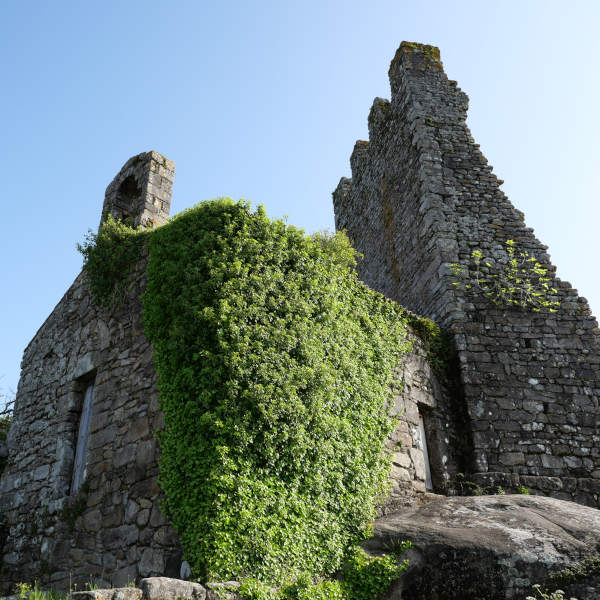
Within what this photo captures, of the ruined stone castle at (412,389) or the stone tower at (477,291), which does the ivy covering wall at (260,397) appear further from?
the stone tower at (477,291)

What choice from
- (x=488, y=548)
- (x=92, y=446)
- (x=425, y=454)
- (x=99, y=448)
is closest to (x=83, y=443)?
(x=92, y=446)

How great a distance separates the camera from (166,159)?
8.85 meters

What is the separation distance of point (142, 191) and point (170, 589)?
5.89m

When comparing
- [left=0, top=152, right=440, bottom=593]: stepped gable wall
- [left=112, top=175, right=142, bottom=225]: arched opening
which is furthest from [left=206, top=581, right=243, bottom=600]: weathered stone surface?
[left=112, top=175, right=142, bottom=225]: arched opening

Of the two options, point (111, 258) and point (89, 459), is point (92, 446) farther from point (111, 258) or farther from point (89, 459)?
point (111, 258)

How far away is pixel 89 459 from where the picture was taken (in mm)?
6734

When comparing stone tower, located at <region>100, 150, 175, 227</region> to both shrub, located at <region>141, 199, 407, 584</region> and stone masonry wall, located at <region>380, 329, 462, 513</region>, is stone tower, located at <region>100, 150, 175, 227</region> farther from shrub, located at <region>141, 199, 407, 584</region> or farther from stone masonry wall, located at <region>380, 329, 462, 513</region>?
stone masonry wall, located at <region>380, 329, 462, 513</region>

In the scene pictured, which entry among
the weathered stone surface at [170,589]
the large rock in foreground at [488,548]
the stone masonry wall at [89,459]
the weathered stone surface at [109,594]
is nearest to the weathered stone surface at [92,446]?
the stone masonry wall at [89,459]

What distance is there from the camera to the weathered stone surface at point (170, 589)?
3.95 meters

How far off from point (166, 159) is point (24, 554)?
5.71 metres

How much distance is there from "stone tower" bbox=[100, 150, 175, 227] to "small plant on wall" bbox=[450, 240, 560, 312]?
4.85 meters

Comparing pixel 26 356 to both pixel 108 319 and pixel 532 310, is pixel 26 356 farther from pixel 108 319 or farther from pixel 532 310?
pixel 532 310

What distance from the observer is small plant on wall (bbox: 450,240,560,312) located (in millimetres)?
9492

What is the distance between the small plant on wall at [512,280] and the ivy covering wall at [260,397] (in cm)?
303
